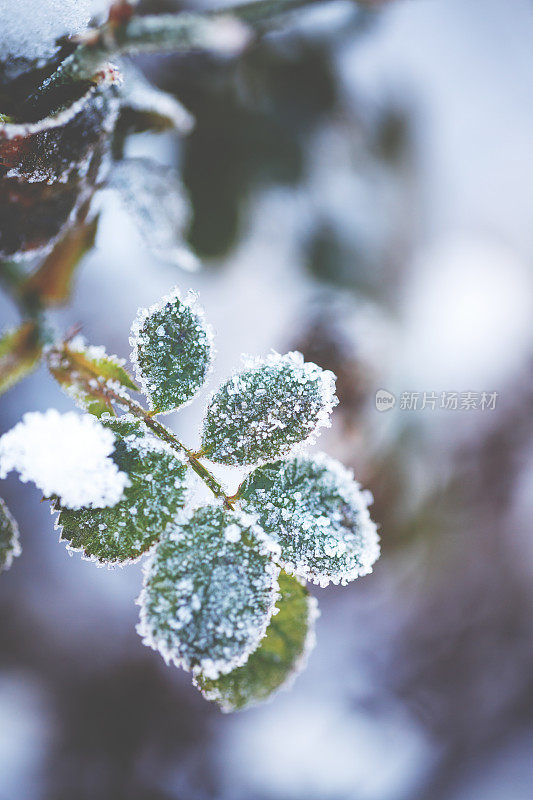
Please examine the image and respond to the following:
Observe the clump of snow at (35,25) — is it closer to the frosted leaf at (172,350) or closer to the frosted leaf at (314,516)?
the frosted leaf at (172,350)

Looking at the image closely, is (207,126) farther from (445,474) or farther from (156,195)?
(445,474)

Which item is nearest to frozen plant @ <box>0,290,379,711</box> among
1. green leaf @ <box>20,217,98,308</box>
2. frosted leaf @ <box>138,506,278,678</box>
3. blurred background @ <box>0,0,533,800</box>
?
frosted leaf @ <box>138,506,278,678</box>

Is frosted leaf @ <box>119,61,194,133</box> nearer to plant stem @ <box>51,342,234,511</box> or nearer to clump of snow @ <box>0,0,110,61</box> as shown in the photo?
clump of snow @ <box>0,0,110,61</box>

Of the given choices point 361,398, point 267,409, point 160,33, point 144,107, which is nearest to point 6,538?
point 267,409

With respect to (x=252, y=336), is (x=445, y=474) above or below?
above

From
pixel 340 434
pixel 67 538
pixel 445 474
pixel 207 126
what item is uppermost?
pixel 445 474

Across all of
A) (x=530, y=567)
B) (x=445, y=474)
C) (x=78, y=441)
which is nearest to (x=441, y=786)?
(x=530, y=567)
